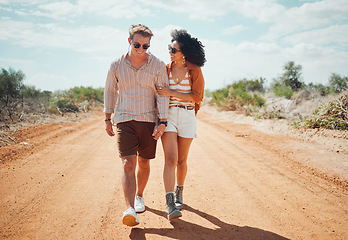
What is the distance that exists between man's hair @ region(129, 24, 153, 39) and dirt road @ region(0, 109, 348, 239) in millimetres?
2193

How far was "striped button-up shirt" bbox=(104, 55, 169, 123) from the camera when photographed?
9.57ft

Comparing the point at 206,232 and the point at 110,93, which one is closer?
the point at 206,232

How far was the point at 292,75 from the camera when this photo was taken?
895 inches

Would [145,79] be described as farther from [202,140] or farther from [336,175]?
[202,140]

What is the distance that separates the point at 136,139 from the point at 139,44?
3.61 ft

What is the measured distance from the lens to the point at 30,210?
3117 mm

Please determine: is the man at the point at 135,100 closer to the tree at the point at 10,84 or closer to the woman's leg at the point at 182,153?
the woman's leg at the point at 182,153

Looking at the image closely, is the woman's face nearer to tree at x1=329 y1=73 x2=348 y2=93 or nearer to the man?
the man

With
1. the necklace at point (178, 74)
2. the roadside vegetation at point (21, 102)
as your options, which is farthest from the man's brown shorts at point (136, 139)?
the roadside vegetation at point (21, 102)

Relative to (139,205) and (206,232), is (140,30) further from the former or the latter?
(206,232)

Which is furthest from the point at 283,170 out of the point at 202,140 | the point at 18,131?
the point at 18,131

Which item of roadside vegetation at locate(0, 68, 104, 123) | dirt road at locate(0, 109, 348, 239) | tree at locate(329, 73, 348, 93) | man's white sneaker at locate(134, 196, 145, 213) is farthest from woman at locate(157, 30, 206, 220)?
tree at locate(329, 73, 348, 93)

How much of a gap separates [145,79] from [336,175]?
3912 mm

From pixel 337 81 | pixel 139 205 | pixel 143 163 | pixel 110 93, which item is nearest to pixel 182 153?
pixel 143 163
